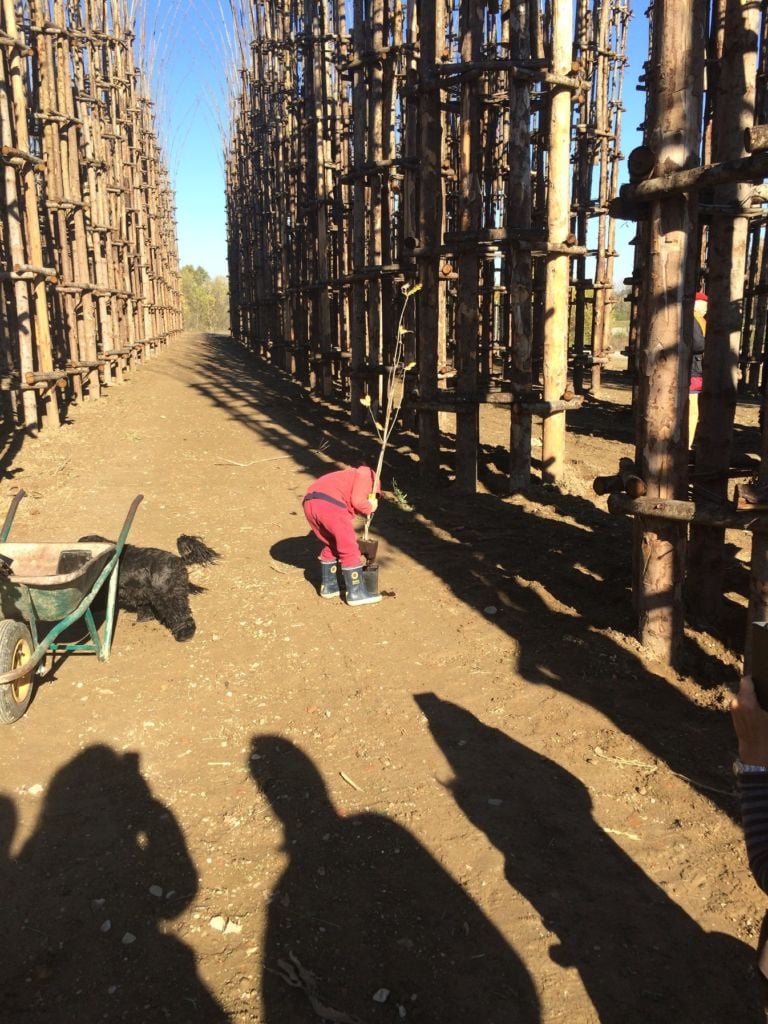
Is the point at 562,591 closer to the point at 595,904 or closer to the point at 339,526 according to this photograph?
the point at 339,526

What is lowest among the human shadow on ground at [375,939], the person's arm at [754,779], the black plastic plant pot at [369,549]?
the human shadow on ground at [375,939]

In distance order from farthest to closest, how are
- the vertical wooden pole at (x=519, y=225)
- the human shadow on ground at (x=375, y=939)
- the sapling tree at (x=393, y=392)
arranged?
the vertical wooden pole at (x=519, y=225), the sapling tree at (x=393, y=392), the human shadow on ground at (x=375, y=939)

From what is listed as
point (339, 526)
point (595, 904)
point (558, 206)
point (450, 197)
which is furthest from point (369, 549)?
point (450, 197)

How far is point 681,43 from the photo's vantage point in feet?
14.3

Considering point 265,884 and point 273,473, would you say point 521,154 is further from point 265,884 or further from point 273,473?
point 265,884

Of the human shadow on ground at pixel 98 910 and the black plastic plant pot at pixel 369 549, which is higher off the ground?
the black plastic plant pot at pixel 369 549

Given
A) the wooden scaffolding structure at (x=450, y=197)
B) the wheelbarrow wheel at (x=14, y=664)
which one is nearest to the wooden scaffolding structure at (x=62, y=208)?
the wooden scaffolding structure at (x=450, y=197)

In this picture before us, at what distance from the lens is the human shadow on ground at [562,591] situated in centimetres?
422

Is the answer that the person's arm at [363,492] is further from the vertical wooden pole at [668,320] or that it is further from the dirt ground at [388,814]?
the vertical wooden pole at [668,320]

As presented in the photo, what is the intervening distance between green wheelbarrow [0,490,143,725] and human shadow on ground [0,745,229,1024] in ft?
2.36

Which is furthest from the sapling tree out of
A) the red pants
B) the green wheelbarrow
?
the green wheelbarrow

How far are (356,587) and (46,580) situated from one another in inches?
93.8

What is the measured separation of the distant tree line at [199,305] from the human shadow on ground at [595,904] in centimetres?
8759

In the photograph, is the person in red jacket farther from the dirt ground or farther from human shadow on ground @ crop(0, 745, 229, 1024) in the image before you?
human shadow on ground @ crop(0, 745, 229, 1024)
